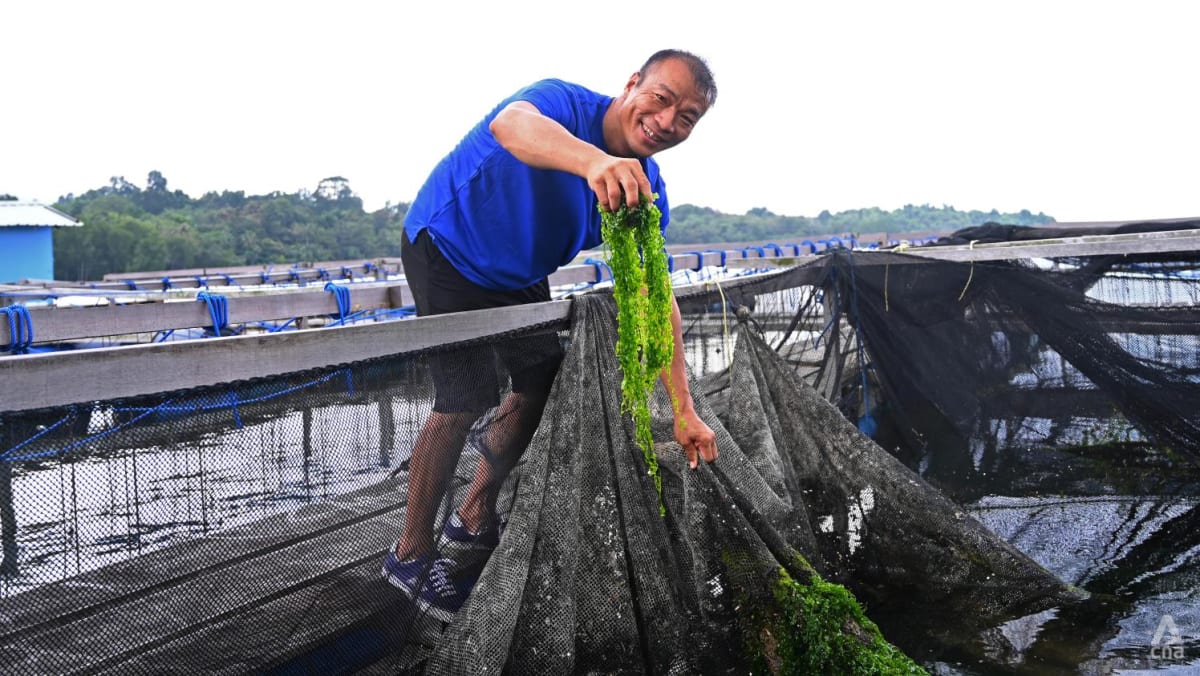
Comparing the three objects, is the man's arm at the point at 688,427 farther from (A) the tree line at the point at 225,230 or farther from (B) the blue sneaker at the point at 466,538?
(A) the tree line at the point at 225,230

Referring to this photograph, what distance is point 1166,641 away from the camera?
404 centimetres

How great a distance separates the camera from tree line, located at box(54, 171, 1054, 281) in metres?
31.3

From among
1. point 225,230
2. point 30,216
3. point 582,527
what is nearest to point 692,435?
point 582,527

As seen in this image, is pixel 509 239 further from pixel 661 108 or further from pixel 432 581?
pixel 432 581

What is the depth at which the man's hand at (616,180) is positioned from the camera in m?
2.41

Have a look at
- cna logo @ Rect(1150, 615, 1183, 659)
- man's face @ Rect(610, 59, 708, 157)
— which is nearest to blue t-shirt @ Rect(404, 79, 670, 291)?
man's face @ Rect(610, 59, 708, 157)

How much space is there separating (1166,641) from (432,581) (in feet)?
10.5

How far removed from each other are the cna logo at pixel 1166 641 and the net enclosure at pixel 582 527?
0.09 feet

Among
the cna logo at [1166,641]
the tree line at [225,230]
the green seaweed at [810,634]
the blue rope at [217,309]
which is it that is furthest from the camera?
the tree line at [225,230]

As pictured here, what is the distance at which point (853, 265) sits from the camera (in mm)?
6715

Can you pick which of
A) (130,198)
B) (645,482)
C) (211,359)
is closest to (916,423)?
(645,482)

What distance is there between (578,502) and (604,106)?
1.40 meters

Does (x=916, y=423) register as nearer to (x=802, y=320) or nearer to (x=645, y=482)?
(x=802, y=320)

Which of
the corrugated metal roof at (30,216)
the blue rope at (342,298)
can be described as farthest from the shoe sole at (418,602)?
the corrugated metal roof at (30,216)
